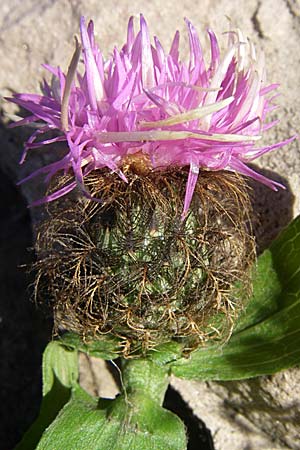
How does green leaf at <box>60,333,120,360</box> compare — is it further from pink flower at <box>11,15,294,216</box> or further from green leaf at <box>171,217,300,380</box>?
pink flower at <box>11,15,294,216</box>

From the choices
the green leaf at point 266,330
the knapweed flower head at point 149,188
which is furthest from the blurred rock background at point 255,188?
Result: the knapweed flower head at point 149,188

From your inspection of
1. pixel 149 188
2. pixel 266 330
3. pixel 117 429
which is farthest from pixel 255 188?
pixel 117 429

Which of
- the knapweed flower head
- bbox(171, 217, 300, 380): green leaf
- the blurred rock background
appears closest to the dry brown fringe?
the knapweed flower head

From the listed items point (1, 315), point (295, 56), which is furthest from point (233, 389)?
point (295, 56)

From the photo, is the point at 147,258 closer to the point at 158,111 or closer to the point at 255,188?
the point at 158,111

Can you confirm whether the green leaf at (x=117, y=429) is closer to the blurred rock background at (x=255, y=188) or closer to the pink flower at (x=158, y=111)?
the blurred rock background at (x=255, y=188)

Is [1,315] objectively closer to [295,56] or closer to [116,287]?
[116,287]
